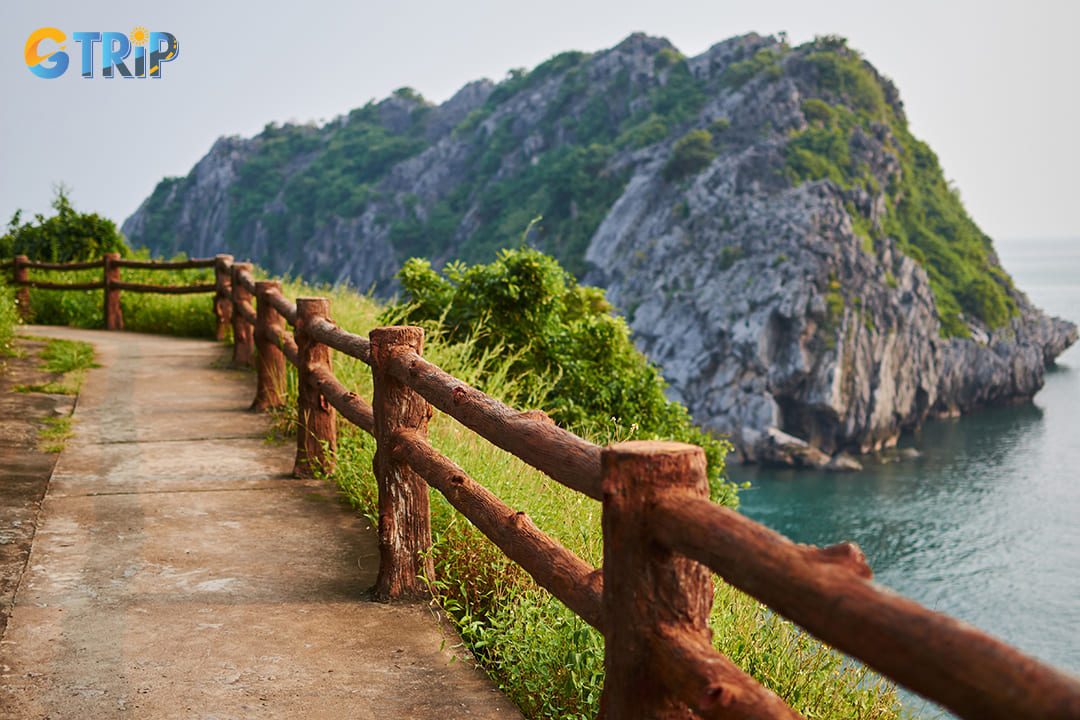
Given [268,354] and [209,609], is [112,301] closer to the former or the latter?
[268,354]

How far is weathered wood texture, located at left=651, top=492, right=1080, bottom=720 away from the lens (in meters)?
1.16

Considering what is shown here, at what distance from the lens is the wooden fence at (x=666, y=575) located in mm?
1239

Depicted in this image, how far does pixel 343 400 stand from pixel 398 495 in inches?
43.5

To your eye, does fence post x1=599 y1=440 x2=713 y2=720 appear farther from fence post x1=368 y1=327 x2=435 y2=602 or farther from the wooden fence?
fence post x1=368 y1=327 x2=435 y2=602

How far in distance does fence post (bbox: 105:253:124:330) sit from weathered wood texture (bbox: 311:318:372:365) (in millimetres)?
8652

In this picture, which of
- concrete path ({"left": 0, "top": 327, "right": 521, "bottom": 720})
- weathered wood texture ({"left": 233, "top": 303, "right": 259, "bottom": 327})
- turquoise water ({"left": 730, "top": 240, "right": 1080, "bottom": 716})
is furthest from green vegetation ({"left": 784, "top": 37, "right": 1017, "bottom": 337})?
concrete path ({"left": 0, "top": 327, "right": 521, "bottom": 720})

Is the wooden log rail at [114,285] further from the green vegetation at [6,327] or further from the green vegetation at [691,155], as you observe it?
the green vegetation at [691,155]

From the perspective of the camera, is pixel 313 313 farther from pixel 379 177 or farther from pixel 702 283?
pixel 379 177

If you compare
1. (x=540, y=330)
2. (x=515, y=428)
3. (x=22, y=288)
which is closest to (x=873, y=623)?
(x=515, y=428)

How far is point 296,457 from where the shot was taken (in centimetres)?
572

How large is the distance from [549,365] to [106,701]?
7.73 m

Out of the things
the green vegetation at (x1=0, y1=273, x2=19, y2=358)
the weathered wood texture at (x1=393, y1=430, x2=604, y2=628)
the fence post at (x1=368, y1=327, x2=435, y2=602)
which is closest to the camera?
the weathered wood texture at (x1=393, y1=430, x2=604, y2=628)

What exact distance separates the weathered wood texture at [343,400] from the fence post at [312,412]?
8cm

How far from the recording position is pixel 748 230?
70812 millimetres
